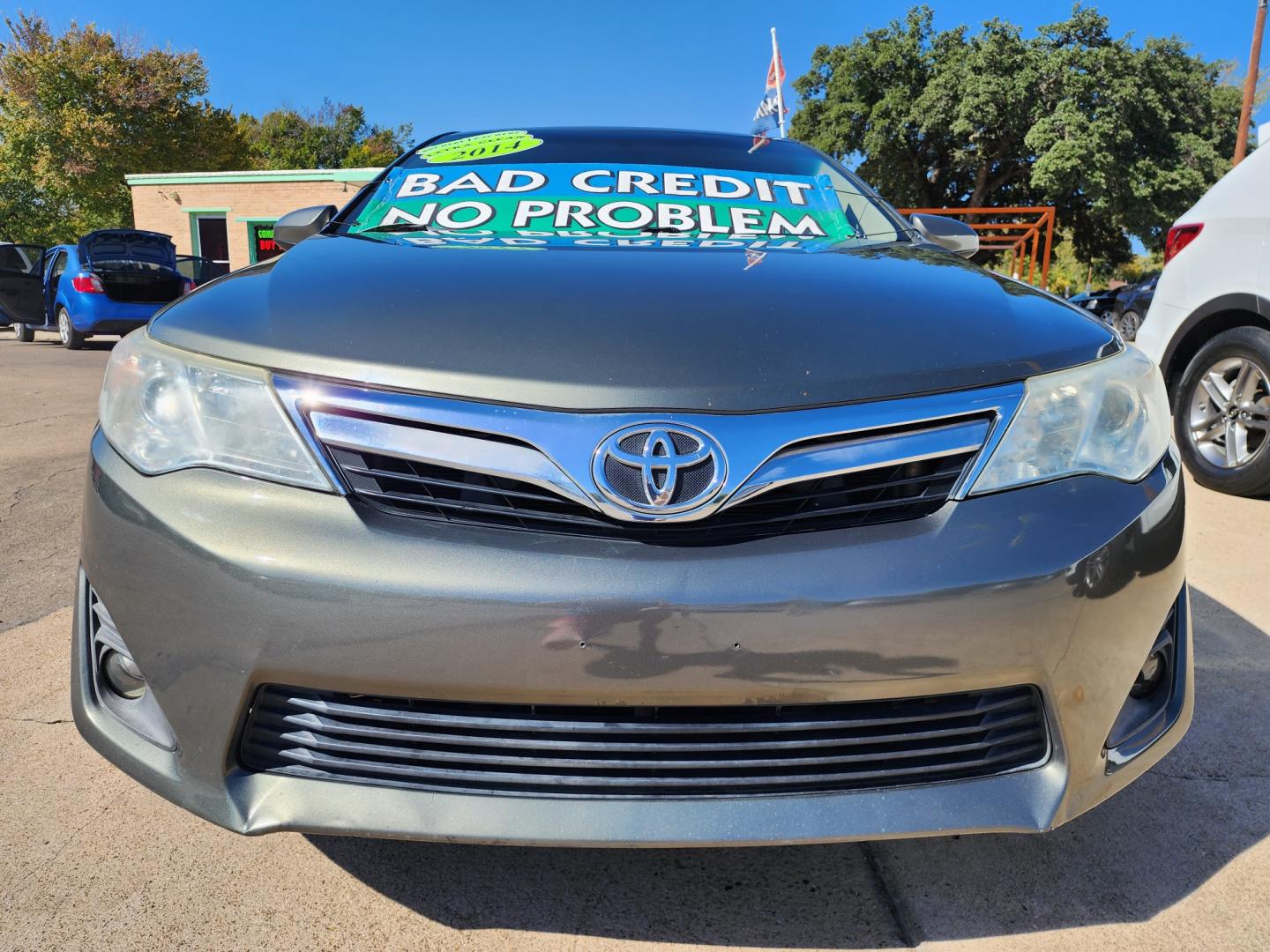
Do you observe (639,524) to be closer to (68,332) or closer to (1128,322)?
(68,332)

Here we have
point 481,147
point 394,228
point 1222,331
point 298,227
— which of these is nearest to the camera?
point 394,228

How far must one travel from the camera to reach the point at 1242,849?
1.68 meters

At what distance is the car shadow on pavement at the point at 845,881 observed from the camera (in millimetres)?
1477

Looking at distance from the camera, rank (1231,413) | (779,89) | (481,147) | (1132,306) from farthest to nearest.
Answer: (1132,306) < (779,89) < (1231,413) < (481,147)

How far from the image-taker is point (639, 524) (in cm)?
122

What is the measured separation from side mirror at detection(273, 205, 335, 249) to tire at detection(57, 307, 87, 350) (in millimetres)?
10643

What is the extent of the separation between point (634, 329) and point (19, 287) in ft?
46.7

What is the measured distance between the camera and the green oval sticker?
2640 mm

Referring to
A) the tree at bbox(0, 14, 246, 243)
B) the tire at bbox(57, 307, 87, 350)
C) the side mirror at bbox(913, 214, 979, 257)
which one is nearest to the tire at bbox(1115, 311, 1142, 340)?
the side mirror at bbox(913, 214, 979, 257)

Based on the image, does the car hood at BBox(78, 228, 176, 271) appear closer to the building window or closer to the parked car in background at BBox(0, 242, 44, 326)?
the parked car in background at BBox(0, 242, 44, 326)

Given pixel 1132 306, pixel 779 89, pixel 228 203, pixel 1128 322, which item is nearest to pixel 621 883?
pixel 779 89

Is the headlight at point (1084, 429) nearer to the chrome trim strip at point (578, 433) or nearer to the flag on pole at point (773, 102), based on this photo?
the chrome trim strip at point (578, 433)

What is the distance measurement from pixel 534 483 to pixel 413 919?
773mm

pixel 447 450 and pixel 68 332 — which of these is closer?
pixel 447 450
